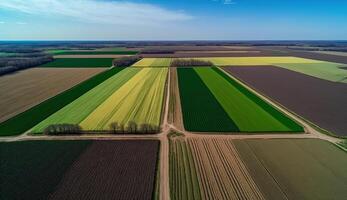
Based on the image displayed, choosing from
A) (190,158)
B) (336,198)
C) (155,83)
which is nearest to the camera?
(336,198)

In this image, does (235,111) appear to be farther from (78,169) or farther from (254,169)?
(78,169)

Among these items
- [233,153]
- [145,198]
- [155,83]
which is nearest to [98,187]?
[145,198]

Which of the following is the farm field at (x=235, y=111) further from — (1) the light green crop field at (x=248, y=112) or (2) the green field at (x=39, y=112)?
(2) the green field at (x=39, y=112)

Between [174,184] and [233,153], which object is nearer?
[174,184]

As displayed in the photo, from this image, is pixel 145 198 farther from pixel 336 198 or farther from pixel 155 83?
pixel 155 83

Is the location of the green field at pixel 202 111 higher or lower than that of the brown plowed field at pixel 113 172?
higher

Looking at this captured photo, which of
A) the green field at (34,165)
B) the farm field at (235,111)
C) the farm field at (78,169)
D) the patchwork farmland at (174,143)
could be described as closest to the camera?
the farm field at (78,169)

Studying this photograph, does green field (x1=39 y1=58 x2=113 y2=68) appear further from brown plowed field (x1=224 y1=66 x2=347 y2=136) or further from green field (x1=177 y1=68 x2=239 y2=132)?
brown plowed field (x1=224 y1=66 x2=347 y2=136)

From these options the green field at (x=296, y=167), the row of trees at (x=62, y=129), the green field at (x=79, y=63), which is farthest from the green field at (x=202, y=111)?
the green field at (x=79, y=63)
